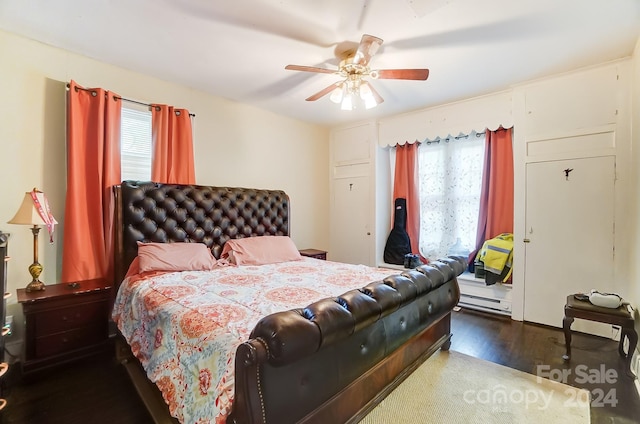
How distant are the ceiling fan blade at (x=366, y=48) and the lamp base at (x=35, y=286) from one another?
3.01 metres

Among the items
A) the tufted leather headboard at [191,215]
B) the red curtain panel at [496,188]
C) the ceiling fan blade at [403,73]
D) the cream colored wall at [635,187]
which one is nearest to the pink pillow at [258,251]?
the tufted leather headboard at [191,215]

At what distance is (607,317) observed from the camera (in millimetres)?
2254

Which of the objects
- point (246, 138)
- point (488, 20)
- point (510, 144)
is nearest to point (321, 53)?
point (488, 20)

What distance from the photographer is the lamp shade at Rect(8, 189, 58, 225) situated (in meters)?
2.11

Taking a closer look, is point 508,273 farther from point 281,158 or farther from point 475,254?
point 281,158

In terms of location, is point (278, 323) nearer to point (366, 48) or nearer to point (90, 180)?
point (366, 48)

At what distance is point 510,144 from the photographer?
11.7 feet

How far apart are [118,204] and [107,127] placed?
698mm

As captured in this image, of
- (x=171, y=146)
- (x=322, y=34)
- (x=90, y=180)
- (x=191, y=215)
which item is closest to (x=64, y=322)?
(x=90, y=180)

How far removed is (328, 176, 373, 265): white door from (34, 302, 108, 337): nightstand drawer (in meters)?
3.21

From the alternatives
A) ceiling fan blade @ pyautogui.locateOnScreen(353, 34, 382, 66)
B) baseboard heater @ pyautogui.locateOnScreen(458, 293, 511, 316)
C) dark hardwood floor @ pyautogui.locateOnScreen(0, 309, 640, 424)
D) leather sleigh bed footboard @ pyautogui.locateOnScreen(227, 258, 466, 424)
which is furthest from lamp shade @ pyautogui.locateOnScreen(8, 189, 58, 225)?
baseboard heater @ pyautogui.locateOnScreen(458, 293, 511, 316)

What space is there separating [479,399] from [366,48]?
254 cm

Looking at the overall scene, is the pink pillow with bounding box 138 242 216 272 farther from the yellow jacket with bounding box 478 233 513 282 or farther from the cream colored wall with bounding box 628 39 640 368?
the cream colored wall with bounding box 628 39 640 368

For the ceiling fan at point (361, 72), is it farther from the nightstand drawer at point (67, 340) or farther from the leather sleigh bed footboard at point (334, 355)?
the nightstand drawer at point (67, 340)
